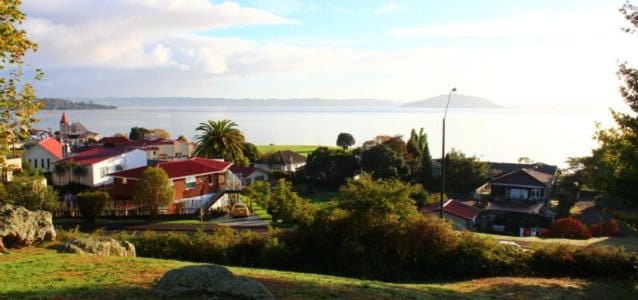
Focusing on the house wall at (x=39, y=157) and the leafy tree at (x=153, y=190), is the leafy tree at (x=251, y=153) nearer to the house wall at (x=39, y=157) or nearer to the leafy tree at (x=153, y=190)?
the house wall at (x=39, y=157)

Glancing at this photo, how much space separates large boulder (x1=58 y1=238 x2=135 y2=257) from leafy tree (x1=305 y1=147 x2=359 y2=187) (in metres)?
49.2

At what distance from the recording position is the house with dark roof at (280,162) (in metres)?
75.7

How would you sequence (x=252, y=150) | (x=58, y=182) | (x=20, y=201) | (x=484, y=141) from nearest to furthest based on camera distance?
1. (x=20, y=201)
2. (x=58, y=182)
3. (x=252, y=150)
4. (x=484, y=141)

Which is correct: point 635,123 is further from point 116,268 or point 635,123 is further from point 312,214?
point 116,268

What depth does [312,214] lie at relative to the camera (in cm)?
2053

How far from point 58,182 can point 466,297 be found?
153 ft

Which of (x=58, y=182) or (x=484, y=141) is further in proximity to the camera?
(x=484, y=141)

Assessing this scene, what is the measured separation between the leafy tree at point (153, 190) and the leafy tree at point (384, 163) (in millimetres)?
29347

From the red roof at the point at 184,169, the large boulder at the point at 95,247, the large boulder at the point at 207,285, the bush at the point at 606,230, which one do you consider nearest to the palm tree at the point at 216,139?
the red roof at the point at 184,169

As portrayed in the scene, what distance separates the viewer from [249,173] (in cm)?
6581

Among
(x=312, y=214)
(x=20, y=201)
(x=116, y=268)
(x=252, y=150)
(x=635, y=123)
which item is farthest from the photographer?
(x=252, y=150)

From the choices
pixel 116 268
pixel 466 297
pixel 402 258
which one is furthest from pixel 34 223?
pixel 466 297

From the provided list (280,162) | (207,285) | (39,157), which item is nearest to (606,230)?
(207,285)

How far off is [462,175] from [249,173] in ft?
89.0
